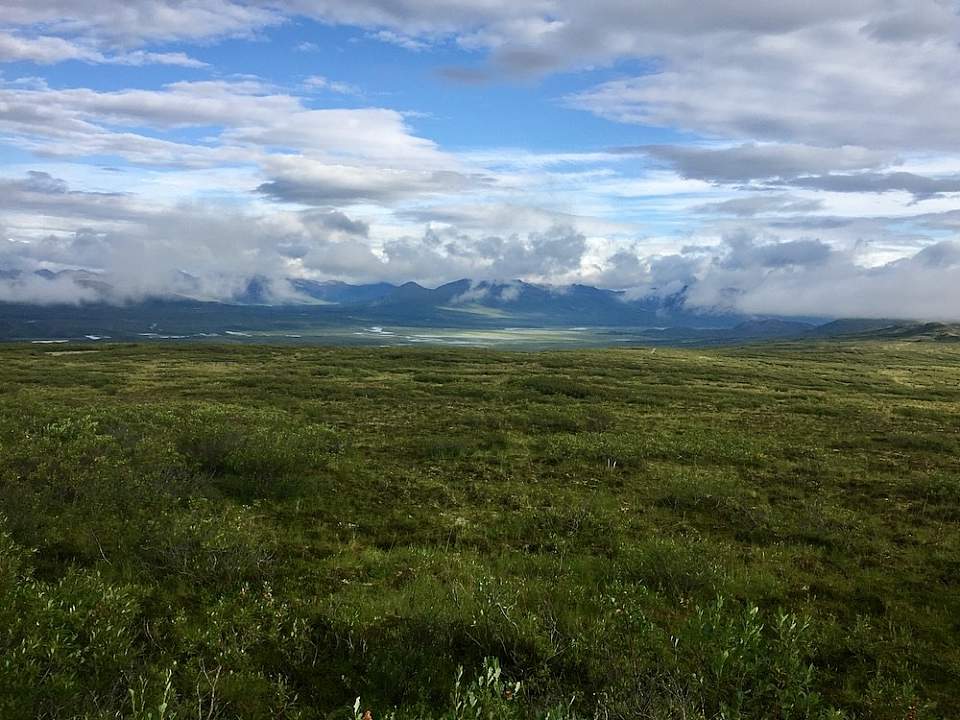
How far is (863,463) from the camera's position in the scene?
975 inches

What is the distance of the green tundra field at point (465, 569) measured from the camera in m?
7.77

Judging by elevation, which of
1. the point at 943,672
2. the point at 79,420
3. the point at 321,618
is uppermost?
the point at 79,420

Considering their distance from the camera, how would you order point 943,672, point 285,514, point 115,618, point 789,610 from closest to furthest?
point 115,618 → point 943,672 → point 789,610 → point 285,514

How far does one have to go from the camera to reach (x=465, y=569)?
40.4 feet

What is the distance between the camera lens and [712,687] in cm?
796

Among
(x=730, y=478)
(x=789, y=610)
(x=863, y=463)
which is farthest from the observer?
(x=863, y=463)

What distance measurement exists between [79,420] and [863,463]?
31261 millimetres

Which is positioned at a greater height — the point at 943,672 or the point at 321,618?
the point at 321,618

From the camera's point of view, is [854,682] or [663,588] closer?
[854,682]

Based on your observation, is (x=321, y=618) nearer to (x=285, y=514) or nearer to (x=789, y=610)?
(x=285, y=514)

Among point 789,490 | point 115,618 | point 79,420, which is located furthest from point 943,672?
point 79,420

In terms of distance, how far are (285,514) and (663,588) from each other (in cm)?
978

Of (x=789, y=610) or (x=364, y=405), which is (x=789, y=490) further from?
(x=364, y=405)

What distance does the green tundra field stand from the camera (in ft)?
25.5
